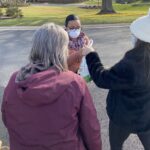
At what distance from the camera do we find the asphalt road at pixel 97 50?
6172 millimetres

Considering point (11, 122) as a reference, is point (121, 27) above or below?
below

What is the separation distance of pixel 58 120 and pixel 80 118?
6.5 inches

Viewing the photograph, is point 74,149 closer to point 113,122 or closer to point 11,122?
point 11,122

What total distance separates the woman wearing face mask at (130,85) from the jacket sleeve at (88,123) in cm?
69

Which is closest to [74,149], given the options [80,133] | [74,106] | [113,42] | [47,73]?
[80,133]

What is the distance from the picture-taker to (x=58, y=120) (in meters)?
3.02

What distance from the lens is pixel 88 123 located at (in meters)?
3.11

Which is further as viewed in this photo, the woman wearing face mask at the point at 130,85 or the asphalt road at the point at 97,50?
the asphalt road at the point at 97,50

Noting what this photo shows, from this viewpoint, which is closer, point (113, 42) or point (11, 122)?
point (11, 122)

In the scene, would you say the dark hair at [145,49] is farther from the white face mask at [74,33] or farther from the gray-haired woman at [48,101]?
the white face mask at [74,33]

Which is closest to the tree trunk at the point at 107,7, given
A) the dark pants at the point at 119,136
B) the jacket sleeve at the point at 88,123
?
the dark pants at the point at 119,136

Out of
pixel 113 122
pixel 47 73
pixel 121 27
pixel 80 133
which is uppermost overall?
pixel 47 73

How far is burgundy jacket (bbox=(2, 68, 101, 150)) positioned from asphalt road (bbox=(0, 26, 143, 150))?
2421 mm

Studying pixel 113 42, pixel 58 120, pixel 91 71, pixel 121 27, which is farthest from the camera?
pixel 121 27
